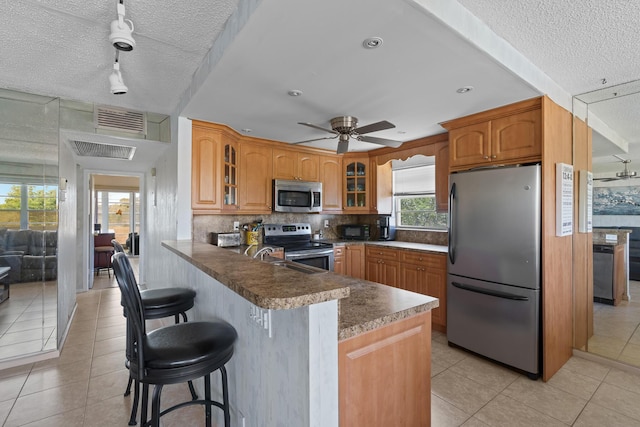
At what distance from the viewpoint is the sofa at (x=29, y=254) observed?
2660 mm

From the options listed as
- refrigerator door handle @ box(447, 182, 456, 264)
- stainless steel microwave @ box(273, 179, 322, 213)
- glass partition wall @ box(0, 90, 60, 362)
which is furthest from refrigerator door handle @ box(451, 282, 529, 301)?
glass partition wall @ box(0, 90, 60, 362)

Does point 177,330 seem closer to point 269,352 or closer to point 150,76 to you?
point 269,352

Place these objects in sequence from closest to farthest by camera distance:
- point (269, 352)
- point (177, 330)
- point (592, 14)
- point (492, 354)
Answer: point (269, 352) < point (177, 330) < point (592, 14) < point (492, 354)

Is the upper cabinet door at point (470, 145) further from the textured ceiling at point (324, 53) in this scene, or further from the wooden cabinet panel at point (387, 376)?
the wooden cabinet panel at point (387, 376)

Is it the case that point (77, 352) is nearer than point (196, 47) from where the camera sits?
No

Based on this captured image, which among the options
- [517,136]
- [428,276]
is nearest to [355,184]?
[428,276]

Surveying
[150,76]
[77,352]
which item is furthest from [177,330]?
[77,352]

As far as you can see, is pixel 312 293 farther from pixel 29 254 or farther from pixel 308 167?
pixel 308 167

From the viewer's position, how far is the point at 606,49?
79.0 inches

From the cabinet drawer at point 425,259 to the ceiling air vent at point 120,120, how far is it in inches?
132

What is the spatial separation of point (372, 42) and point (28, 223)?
337cm

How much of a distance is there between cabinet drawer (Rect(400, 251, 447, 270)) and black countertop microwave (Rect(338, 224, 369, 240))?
3.35 feet

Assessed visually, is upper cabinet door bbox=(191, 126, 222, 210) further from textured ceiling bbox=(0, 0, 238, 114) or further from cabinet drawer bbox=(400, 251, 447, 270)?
cabinet drawer bbox=(400, 251, 447, 270)

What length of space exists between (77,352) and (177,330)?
222cm
